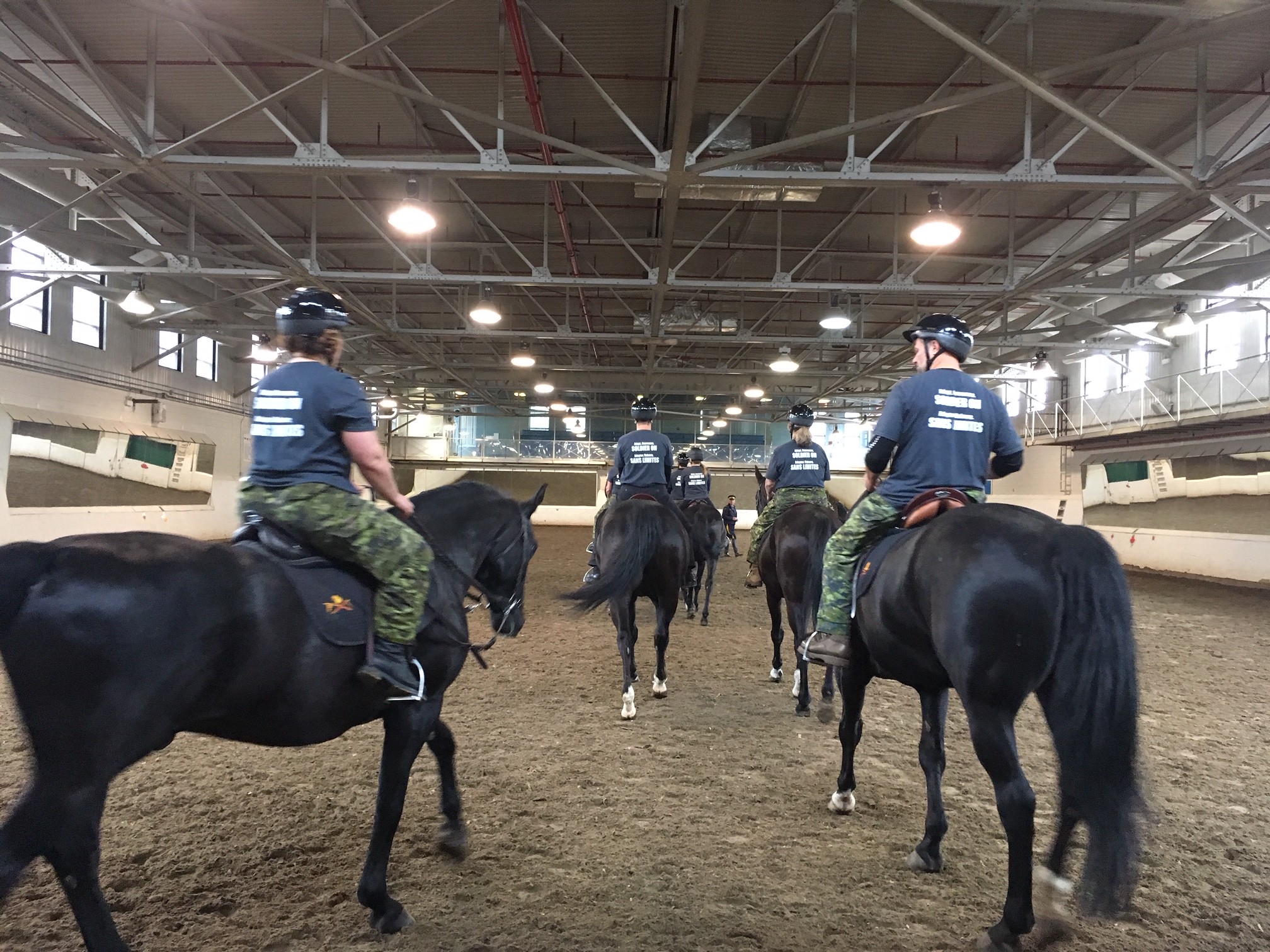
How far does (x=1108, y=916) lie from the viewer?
7.47ft

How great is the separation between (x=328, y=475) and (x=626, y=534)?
10.5 ft

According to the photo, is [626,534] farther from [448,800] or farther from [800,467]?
[448,800]

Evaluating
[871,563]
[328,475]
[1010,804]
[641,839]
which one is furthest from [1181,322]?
[328,475]

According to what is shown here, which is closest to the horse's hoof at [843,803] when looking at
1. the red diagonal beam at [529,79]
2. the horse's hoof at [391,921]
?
the horse's hoof at [391,921]

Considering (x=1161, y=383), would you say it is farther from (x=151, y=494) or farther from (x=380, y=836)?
(x=151, y=494)

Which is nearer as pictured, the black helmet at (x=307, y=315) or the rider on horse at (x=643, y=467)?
the black helmet at (x=307, y=315)

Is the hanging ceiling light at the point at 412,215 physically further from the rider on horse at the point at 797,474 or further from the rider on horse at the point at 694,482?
the rider on horse at the point at 694,482

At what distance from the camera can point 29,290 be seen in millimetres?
13062

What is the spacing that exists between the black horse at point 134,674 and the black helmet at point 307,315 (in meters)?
0.85

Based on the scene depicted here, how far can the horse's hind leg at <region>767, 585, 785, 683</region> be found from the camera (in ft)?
20.5

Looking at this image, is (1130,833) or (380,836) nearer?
(1130,833)

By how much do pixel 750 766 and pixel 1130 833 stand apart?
2.35 m

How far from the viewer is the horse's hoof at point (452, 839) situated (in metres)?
3.26

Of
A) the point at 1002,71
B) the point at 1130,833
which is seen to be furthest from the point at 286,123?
the point at 1130,833
